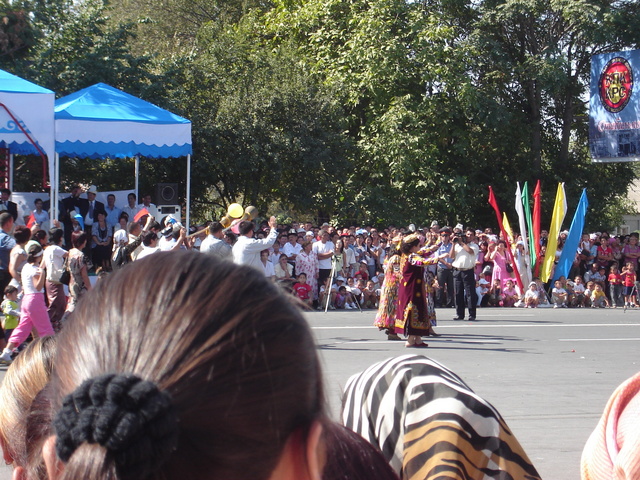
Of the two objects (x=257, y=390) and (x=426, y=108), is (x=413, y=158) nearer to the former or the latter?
(x=426, y=108)

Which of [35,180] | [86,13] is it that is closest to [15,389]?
[35,180]

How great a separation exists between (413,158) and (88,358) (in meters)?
24.2

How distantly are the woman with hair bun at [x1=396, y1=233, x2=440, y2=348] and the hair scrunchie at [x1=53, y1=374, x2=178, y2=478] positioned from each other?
33.1 ft

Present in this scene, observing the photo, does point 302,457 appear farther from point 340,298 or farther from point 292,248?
point 292,248

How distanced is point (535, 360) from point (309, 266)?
7519 millimetres

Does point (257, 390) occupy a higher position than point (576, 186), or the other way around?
point (576, 186)

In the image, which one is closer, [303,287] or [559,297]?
[303,287]

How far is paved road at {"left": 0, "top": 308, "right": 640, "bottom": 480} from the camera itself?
20.0 ft

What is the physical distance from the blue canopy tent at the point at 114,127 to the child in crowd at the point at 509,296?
8.13 m

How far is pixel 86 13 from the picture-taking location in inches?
871

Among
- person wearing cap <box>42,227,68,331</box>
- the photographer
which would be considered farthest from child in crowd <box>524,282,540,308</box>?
person wearing cap <box>42,227,68,331</box>

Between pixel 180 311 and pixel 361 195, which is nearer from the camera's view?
pixel 180 311

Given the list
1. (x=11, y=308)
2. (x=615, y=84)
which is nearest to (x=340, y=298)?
(x=11, y=308)

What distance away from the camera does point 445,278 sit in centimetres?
1717
